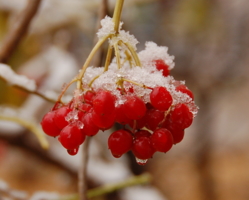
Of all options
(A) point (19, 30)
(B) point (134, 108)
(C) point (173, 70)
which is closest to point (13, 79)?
(A) point (19, 30)

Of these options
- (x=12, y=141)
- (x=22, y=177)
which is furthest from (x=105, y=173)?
(x=22, y=177)

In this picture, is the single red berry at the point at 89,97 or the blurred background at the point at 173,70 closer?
the single red berry at the point at 89,97

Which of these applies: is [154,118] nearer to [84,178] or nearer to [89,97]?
[89,97]

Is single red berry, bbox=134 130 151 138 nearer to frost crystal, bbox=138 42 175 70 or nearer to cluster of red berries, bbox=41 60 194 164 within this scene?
cluster of red berries, bbox=41 60 194 164

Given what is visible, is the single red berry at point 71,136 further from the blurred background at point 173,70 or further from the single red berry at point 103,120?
the blurred background at point 173,70

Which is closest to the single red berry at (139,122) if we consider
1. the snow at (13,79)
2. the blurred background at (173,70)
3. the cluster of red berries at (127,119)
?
the cluster of red berries at (127,119)

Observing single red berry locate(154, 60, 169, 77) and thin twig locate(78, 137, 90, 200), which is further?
thin twig locate(78, 137, 90, 200)

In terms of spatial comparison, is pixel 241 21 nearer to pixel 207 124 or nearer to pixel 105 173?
pixel 207 124

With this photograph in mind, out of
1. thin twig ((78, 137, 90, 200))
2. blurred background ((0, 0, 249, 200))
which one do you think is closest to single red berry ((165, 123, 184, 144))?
thin twig ((78, 137, 90, 200))
